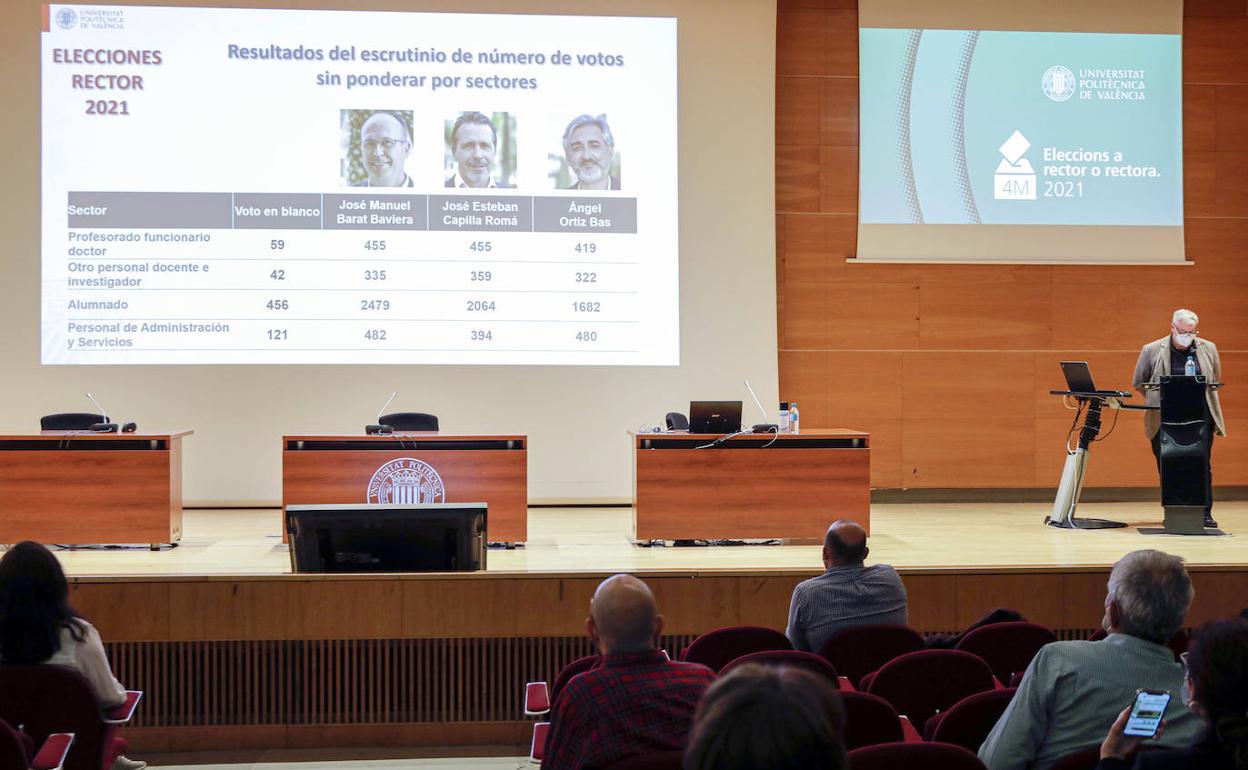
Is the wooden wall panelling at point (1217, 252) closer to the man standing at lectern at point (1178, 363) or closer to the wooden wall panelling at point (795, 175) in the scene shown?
the man standing at lectern at point (1178, 363)

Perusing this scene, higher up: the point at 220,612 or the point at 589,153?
the point at 589,153

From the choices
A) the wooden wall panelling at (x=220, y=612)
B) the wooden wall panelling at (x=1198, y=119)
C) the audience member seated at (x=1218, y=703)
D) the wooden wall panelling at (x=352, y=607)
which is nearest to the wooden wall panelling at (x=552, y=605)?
the wooden wall panelling at (x=352, y=607)

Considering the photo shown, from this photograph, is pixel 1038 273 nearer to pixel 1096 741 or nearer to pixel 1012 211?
pixel 1012 211

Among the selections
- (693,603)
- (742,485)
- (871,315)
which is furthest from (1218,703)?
(871,315)

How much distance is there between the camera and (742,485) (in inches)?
233

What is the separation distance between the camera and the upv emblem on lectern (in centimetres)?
810

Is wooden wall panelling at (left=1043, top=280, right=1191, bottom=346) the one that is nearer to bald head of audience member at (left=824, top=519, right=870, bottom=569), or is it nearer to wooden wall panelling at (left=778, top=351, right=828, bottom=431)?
wooden wall panelling at (left=778, top=351, right=828, bottom=431)

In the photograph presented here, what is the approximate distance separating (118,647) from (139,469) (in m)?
1.73

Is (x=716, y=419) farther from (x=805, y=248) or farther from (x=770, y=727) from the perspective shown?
(x=770, y=727)

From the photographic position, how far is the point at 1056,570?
4605 mm

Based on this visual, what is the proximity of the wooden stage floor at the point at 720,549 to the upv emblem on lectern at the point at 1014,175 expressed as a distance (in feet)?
8.03

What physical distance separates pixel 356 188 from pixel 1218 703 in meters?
6.60

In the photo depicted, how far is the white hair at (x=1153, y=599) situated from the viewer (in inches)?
86.9

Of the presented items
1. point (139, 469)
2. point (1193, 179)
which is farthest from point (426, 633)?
point (1193, 179)
